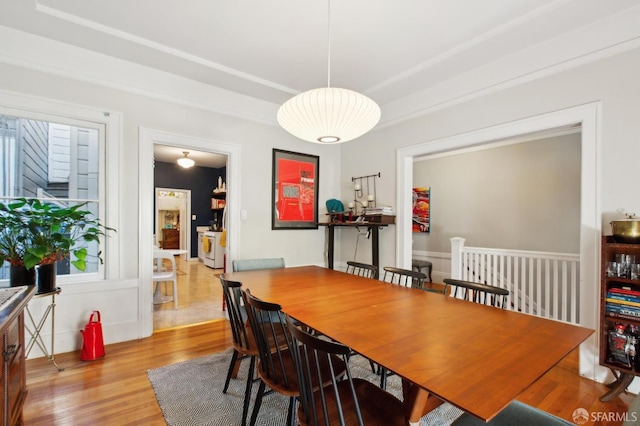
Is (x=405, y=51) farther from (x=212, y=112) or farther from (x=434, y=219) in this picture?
(x=434, y=219)

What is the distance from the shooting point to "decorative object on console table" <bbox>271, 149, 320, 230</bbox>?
3.89m

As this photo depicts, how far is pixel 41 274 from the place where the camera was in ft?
7.29

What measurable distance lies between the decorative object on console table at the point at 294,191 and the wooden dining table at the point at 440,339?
198 centimetres

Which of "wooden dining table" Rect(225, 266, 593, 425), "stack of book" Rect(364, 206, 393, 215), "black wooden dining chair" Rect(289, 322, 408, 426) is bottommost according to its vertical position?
"black wooden dining chair" Rect(289, 322, 408, 426)

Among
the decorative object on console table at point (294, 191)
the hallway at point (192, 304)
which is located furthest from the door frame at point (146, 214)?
the decorative object on console table at point (294, 191)

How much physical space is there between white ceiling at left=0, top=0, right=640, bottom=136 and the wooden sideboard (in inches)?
80.1

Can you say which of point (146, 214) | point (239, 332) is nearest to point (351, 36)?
point (239, 332)

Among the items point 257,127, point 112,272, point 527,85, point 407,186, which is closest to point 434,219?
point 407,186

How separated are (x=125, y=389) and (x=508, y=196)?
531cm

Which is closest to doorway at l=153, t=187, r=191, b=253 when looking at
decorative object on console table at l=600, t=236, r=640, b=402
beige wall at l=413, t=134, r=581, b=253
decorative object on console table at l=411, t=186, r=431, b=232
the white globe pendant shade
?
decorative object on console table at l=411, t=186, r=431, b=232

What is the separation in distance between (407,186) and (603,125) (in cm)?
179

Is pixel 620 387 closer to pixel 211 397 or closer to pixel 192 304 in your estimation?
pixel 211 397

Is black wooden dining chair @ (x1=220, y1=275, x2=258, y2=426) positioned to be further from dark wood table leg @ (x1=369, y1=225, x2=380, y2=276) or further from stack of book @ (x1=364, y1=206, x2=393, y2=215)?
stack of book @ (x1=364, y1=206, x2=393, y2=215)

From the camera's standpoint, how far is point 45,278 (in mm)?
2234
